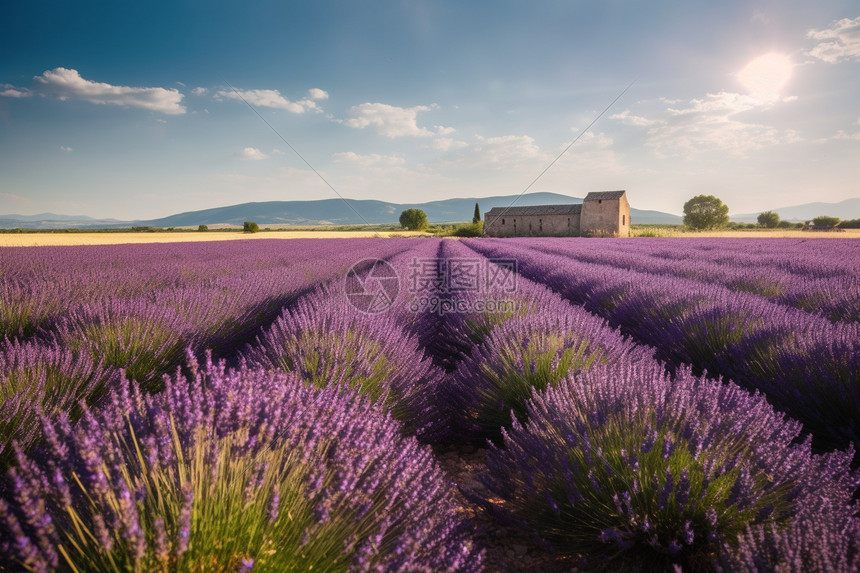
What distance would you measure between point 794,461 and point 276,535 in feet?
4.79

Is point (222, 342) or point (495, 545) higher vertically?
point (222, 342)

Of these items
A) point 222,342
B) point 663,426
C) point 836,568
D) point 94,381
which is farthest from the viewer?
point 222,342

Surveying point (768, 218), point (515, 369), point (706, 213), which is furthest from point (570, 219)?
point (768, 218)

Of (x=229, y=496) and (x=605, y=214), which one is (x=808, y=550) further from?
(x=605, y=214)

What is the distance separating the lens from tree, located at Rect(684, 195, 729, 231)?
57.7m

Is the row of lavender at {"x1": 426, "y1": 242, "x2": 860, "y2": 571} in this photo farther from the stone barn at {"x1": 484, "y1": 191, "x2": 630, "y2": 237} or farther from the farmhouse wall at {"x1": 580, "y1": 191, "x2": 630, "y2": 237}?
the farmhouse wall at {"x1": 580, "y1": 191, "x2": 630, "y2": 237}

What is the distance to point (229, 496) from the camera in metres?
0.92

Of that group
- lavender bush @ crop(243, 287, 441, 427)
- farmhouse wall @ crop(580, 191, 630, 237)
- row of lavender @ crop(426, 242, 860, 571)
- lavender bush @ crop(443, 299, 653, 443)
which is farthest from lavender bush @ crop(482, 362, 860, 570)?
farmhouse wall @ crop(580, 191, 630, 237)

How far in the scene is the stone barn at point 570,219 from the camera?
3841 centimetres

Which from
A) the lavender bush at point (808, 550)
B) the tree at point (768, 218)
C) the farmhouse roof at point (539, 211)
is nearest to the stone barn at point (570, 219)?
the farmhouse roof at point (539, 211)

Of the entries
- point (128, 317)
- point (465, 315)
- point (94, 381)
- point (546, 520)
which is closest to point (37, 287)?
point (128, 317)

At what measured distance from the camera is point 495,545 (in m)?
1.46

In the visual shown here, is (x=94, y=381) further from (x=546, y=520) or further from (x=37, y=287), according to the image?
(x=37, y=287)

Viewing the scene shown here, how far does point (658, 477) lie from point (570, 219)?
44.3 metres
